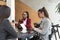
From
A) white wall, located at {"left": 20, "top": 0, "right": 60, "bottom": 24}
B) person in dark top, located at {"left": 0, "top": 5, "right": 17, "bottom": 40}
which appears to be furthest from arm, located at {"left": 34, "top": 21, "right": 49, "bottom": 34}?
white wall, located at {"left": 20, "top": 0, "right": 60, "bottom": 24}

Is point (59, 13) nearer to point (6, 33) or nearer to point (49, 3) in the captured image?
point (49, 3)

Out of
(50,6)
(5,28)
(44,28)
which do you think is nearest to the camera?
(5,28)

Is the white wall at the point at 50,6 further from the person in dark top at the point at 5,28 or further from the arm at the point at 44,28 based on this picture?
the person in dark top at the point at 5,28

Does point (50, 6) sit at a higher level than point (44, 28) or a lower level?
higher

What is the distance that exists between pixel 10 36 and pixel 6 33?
0.19 ft

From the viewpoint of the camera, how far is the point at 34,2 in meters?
6.21

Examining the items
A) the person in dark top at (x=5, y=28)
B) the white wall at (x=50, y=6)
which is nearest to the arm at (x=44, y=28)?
the person in dark top at (x=5, y=28)

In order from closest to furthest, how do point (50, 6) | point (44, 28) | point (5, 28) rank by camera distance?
point (5, 28), point (44, 28), point (50, 6)

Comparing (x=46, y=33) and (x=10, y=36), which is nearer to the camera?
(x=10, y=36)

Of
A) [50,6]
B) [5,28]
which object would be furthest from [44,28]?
[50,6]

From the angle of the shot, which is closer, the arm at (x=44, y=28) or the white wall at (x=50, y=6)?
the arm at (x=44, y=28)

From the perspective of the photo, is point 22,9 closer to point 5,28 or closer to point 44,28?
point 44,28

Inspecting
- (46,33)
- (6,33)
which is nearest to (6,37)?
(6,33)

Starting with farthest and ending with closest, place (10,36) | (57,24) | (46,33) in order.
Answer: (57,24), (46,33), (10,36)
